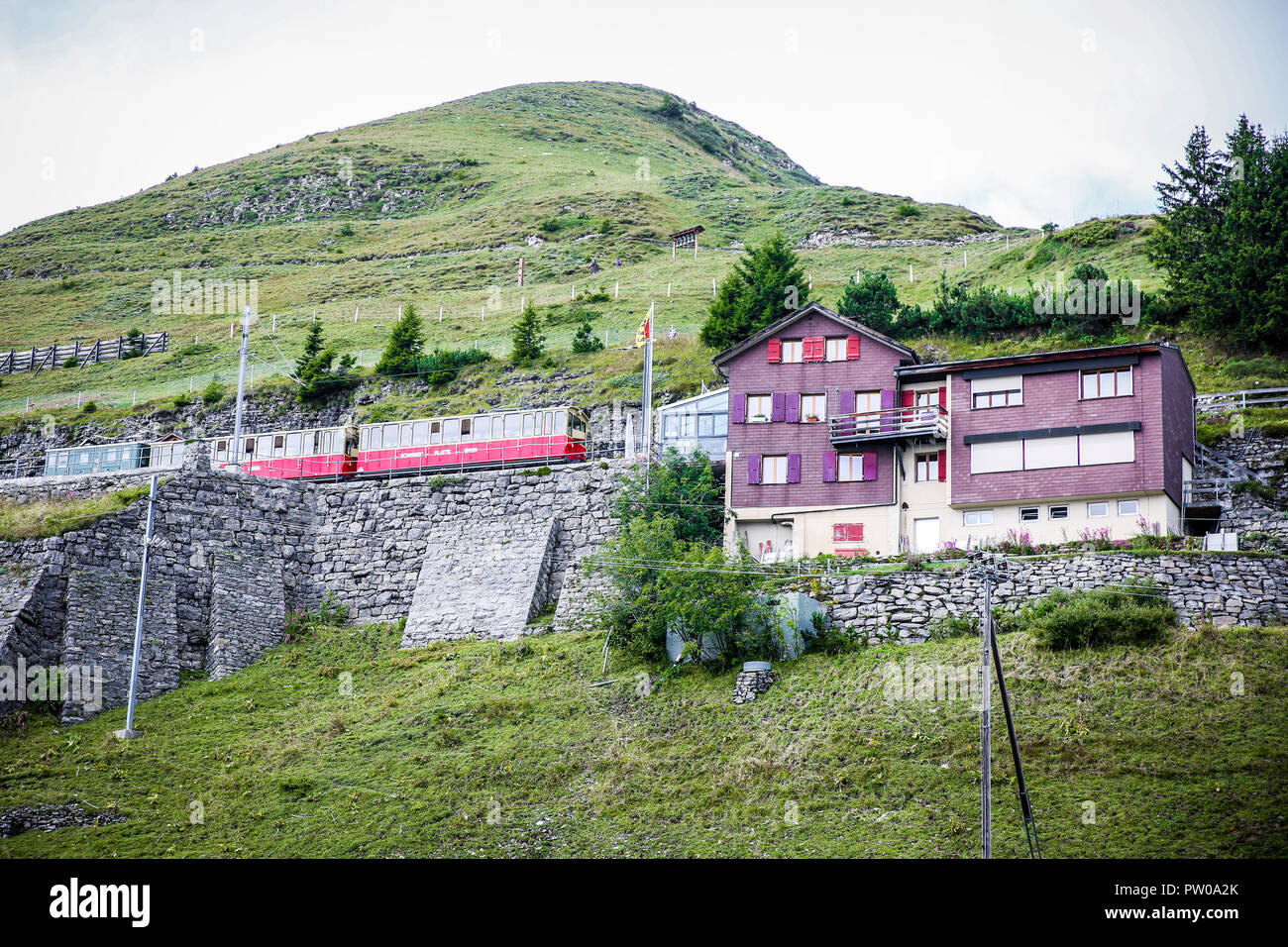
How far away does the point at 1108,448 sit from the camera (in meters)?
40.5

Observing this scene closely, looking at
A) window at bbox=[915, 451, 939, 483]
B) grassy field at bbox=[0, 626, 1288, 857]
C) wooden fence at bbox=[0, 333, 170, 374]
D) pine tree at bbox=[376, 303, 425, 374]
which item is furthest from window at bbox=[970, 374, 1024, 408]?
wooden fence at bbox=[0, 333, 170, 374]

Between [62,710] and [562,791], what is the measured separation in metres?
16.5

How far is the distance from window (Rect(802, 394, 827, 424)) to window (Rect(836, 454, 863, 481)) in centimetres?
190

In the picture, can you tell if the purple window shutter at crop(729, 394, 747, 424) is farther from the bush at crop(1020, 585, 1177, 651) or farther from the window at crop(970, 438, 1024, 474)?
the bush at crop(1020, 585, 1177, 651)

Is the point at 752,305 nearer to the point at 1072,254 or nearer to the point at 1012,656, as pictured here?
the point at 1072,254

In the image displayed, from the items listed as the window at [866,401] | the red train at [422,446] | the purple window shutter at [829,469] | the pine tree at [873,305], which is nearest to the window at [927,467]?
the window at [866,401]

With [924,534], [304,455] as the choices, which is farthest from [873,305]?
[304,455]

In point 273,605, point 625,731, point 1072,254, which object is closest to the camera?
point 625,731

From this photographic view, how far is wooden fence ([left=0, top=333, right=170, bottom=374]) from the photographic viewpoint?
8050 cm

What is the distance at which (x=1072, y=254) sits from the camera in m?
71.1

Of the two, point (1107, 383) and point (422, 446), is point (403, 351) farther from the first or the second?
point (1107, 383)

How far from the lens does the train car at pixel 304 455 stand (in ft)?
172

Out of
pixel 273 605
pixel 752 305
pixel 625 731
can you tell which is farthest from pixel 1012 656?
pixel 752 305

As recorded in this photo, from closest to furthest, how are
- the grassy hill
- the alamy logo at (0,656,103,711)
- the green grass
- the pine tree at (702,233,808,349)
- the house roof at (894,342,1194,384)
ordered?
the alamy logo at (0,656,103,711) → the house roof at (894,342,1194,384) → the green grass → the pine tree at (702,233,808,349) → the grassy hill
